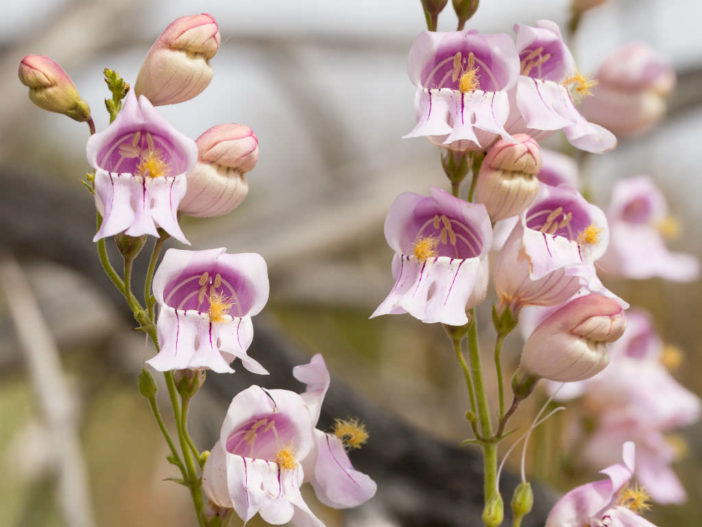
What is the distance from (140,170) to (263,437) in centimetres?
12

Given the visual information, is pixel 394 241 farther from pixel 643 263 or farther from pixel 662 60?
pixel 662 60

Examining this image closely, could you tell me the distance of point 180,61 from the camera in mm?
383

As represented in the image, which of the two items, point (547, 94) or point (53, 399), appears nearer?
point (547, 94)

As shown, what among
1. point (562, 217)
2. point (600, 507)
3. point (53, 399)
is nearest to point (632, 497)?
point (600, 507)

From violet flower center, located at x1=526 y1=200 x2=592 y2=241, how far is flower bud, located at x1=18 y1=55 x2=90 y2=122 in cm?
21

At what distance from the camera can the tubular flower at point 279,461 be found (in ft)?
1.12

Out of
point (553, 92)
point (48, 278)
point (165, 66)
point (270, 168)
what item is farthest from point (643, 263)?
point (270, 168)

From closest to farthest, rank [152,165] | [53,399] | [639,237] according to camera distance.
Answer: [152,165]
[639,237]
[53,399]

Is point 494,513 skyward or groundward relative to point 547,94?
groundward

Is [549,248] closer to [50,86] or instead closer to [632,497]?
[632,497]

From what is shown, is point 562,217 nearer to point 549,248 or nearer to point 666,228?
point 549,248

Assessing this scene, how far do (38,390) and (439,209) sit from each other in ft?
2.93

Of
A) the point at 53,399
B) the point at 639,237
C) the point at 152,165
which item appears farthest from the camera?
the point at 53,399

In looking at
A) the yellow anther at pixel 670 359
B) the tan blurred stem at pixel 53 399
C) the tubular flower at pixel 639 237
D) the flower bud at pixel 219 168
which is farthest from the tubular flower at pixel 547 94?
the tan blurred stem at pixel 53 399
